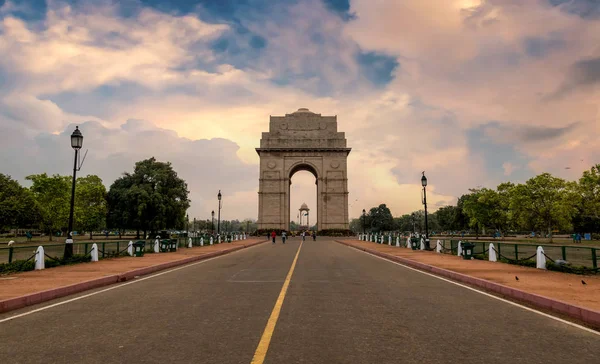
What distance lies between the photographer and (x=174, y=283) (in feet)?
36.8

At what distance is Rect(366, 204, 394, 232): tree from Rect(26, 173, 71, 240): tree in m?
109

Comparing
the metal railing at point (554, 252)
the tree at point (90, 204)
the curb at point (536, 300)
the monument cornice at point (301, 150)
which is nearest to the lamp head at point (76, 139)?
the curb at point (536, 300)

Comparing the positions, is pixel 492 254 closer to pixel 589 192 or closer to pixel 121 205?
pixel 589 192

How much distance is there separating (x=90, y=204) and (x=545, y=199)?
2591 inches

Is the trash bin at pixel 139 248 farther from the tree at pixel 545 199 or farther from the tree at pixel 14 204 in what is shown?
the tree at pixel 545 199

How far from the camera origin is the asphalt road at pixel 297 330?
15.5 ft

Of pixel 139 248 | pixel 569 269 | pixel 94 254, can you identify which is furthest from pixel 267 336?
pixel 139 248

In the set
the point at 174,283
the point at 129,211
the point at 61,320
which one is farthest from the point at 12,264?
the point at 129,211

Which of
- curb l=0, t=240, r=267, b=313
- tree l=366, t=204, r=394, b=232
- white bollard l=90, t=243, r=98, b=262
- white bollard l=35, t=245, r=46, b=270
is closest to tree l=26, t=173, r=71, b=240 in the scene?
white bollard l=90, t=243, r=98, b=262

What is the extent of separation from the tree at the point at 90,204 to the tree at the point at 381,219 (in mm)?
101551

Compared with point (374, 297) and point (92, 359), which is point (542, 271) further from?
point (92, 359)

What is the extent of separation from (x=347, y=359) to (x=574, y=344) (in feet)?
10.6

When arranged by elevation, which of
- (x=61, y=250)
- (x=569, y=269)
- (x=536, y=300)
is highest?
(x=61, y=250)

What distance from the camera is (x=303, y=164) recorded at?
75375 mm
